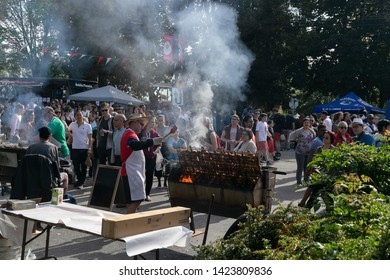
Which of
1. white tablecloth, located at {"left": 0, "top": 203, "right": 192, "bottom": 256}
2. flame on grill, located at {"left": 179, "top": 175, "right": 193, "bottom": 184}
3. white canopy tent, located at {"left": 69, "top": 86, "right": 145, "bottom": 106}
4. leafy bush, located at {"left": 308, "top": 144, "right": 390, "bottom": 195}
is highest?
white canopy tent, located at {"left": 69, "top": 86, "right": 145, "bottom": 106}

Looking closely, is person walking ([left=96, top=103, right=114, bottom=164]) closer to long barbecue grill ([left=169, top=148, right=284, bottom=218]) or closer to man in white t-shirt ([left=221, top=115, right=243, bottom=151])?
man in white t-shirt ([left=221, top=115, right=243, bottom=151])

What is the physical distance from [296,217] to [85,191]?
24.2 ft

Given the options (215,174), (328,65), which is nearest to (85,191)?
(215,174)

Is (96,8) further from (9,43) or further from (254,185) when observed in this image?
(254,185)

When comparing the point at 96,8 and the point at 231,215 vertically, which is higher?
the point at 96,8

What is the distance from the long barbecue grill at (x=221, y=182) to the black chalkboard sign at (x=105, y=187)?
80 centimetres

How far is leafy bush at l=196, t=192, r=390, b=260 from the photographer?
3.07 m

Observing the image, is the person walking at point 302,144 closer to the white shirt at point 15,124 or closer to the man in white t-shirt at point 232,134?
the man in white t-shirt at point 232,134

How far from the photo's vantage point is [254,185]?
254 inches

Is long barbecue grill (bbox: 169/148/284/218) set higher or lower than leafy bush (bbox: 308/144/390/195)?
lower

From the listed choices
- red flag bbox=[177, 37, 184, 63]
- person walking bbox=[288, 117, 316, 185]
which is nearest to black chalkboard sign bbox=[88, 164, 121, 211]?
person walking bbox=[288, 117, 316, 185]

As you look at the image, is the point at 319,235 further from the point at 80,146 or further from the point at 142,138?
the point at 80,146

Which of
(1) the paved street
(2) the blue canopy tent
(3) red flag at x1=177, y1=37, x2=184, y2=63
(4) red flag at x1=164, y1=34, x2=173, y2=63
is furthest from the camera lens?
(2) the blue canopy tent

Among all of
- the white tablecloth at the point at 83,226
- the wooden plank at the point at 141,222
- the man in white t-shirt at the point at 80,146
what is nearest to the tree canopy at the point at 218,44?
the man in white t-shirt at the point at 80,146
